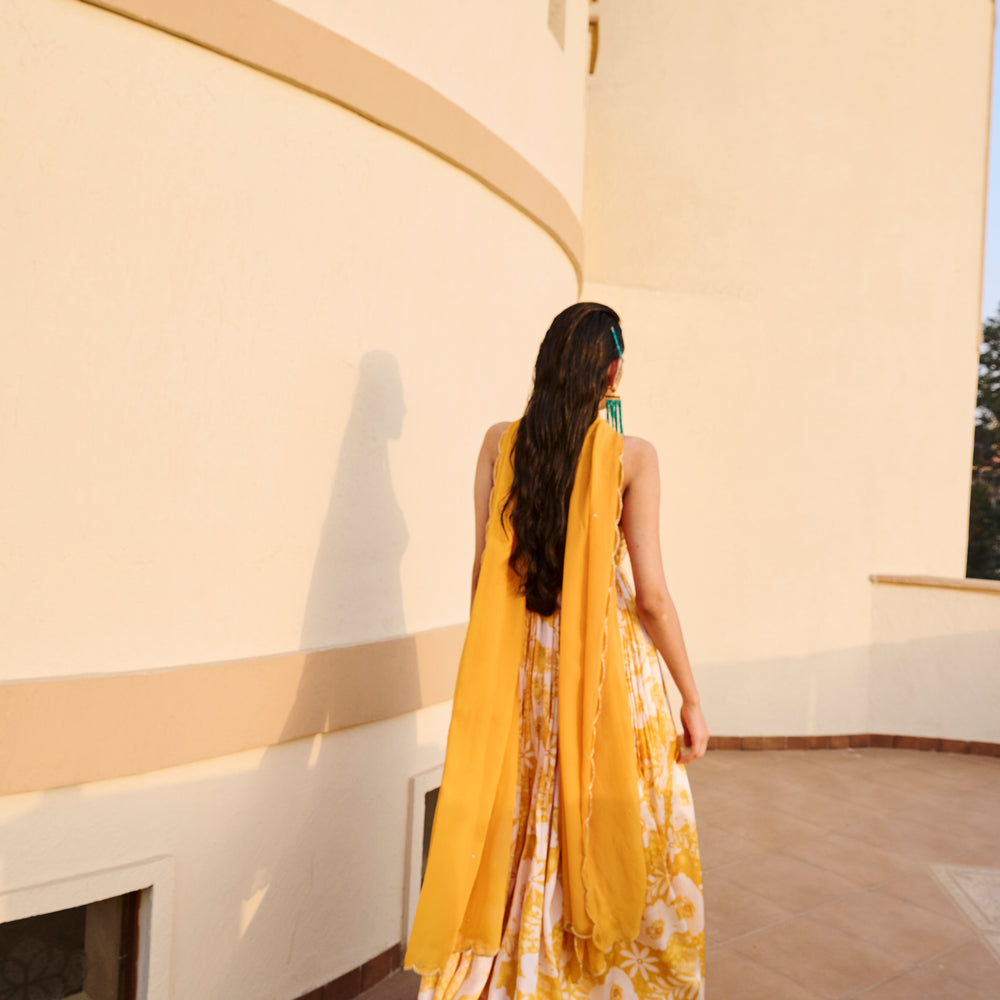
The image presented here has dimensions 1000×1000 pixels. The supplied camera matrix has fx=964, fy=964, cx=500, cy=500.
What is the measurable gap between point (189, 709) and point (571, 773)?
3.04 ft

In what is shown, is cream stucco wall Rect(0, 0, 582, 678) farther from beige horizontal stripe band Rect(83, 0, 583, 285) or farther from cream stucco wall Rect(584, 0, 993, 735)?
cream stucco wall Rect(584, 0, 993, 735)

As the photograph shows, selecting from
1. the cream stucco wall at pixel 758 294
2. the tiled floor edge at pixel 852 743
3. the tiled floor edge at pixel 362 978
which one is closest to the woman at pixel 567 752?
the tiled floor edge at pixel 362 978

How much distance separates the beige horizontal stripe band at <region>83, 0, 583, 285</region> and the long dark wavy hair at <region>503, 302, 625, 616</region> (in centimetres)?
96

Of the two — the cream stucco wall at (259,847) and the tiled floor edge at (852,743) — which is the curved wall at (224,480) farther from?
the tiled floor edge at (852,743)

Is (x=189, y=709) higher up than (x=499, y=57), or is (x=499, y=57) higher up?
(x=499, y=57)

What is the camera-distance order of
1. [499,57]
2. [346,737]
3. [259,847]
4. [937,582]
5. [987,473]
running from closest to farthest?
[259,847] < [346,737] < [499,57] < [937,582] < [987,473]

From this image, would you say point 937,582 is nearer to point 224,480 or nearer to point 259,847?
point 259,847

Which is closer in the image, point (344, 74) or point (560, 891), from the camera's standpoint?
point (560, 891)

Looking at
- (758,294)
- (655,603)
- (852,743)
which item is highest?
(758,294)

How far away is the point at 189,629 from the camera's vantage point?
238cm

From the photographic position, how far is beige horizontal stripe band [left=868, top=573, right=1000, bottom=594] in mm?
6676

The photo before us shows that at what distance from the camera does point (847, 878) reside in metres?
4.11

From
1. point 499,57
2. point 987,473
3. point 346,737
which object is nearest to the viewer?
point 346,737

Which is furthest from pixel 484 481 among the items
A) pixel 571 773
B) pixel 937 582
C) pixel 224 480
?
pixel 937 582
